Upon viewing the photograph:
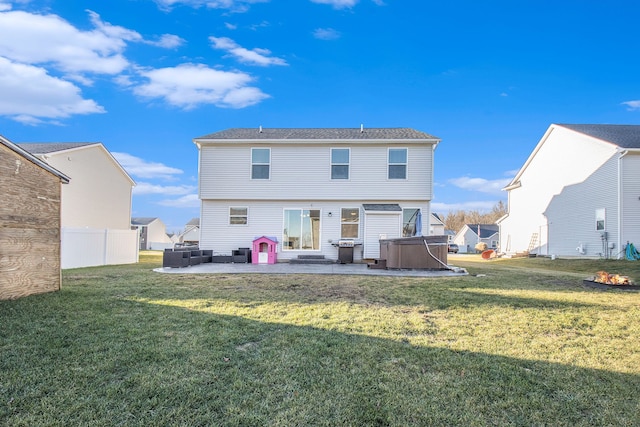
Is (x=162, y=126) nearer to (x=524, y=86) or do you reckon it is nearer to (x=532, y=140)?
(x=524, y=86)

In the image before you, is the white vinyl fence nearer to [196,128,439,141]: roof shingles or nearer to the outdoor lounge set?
the outdoor lounge set

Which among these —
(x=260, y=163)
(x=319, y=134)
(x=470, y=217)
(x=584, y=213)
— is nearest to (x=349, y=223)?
(x=319, y=134)

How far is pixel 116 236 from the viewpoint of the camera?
15320mm

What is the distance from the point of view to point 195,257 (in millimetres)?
13141

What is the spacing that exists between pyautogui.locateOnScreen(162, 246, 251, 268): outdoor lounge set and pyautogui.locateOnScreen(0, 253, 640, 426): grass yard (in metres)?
6.10

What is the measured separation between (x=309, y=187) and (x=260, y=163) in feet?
8.13

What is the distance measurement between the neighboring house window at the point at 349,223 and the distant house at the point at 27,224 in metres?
10.2

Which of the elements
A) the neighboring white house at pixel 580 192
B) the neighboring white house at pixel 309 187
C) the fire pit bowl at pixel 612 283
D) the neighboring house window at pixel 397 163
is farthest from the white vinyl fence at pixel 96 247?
the neighboring white house at pixel 580 192

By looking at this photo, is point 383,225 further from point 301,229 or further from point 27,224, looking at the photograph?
point 27,224

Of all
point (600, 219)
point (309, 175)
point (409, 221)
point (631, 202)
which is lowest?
point (409, 221)

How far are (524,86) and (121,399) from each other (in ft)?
63.1

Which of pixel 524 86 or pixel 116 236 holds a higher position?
pixel 524 86

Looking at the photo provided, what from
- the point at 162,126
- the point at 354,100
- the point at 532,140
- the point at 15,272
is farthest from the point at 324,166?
the point at 532,140

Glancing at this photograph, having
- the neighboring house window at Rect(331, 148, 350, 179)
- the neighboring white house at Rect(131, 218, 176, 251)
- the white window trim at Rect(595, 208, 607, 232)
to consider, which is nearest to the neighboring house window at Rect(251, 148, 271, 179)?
the neighboring house window at Rect(331, 148, 350, 179)
